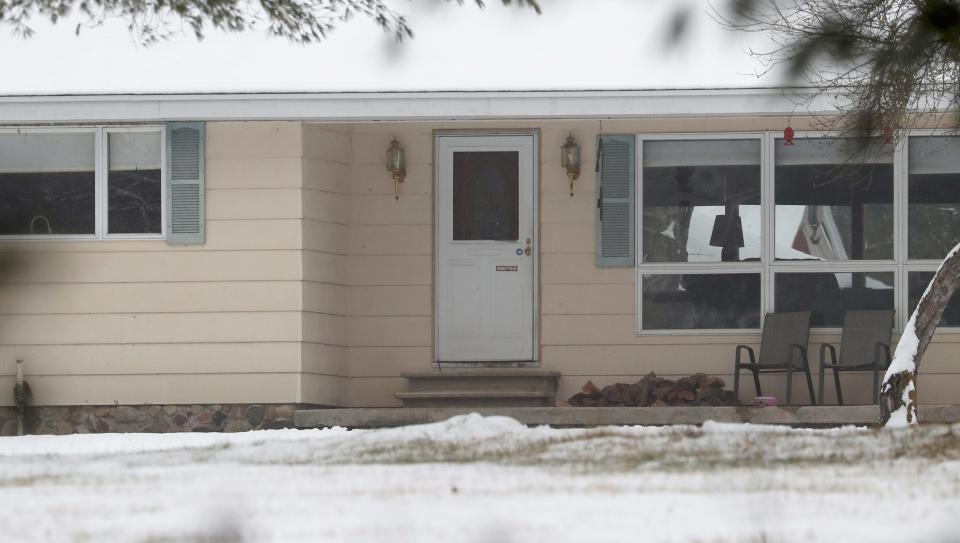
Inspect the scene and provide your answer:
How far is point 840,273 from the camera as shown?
11.1m

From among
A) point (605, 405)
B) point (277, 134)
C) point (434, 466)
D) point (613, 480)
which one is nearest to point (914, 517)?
point (613, 480)

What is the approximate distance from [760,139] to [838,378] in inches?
73.0

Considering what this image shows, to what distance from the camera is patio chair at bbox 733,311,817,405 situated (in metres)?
10.7

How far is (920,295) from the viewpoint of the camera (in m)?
11.0

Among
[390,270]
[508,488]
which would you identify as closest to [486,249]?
[390,270]

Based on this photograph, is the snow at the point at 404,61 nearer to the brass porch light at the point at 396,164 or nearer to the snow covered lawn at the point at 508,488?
the brass porch light at the point at 396,164

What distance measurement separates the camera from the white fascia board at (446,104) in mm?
10289

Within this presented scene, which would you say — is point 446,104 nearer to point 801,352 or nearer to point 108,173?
point 108,173

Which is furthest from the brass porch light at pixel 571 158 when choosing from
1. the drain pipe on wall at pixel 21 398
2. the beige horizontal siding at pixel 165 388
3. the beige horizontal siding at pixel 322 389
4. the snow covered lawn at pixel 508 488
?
the snow covered lawn at pixel 508 488

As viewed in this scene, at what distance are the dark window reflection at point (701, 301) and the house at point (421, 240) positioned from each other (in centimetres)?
2

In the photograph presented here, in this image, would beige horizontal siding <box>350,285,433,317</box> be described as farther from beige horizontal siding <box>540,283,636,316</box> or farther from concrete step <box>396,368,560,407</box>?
beige horizontal siding <box>540,283,636,316</box>

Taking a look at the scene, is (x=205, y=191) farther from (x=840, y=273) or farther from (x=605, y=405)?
(x=840, y=273)

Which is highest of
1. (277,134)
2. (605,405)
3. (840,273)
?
(277,134)

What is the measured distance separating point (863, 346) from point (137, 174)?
17.6 feet
